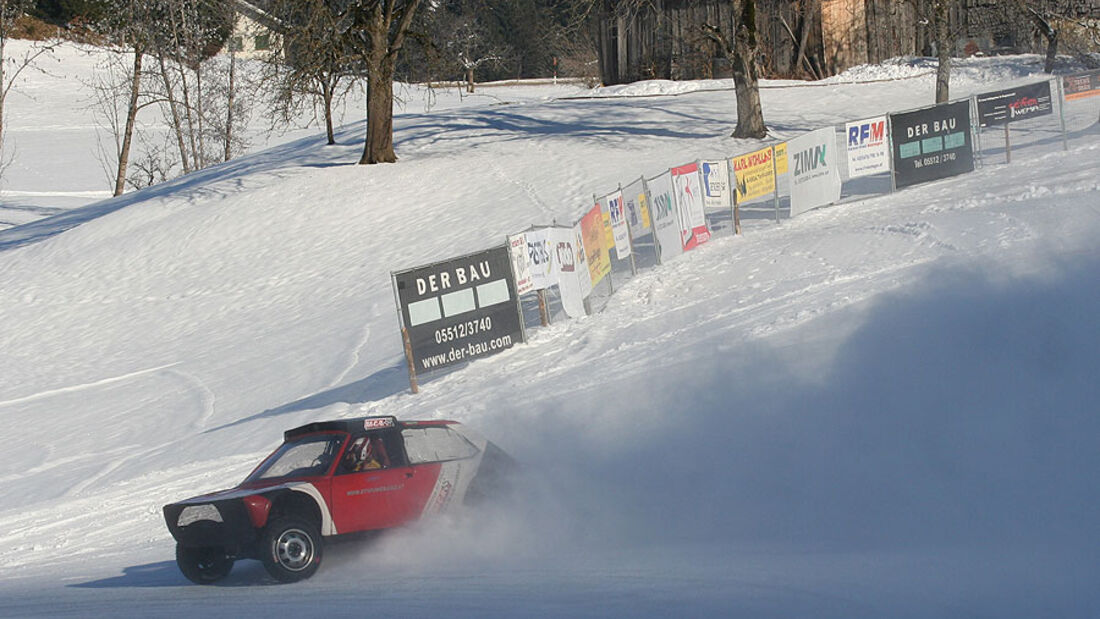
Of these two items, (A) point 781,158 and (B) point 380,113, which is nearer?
(A) point 781,158

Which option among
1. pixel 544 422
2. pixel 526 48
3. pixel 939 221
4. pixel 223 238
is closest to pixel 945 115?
pixel 939 221

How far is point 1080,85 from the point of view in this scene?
2441cm

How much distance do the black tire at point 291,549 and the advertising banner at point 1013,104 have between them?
19.4 metres

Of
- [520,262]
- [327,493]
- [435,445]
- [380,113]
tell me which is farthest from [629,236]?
[380,113]

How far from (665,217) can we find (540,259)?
3.83 meters

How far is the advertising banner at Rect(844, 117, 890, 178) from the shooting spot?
2220 centimetres

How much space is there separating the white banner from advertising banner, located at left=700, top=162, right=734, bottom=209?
12.7 ft

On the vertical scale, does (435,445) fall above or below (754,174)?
below

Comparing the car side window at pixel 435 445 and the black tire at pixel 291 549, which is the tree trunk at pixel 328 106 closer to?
the car side window at pixel 435 445

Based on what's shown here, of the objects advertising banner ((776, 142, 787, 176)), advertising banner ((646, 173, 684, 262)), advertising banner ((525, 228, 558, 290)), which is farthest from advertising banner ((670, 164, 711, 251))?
advertising banner ((525, 228, 558, 290))

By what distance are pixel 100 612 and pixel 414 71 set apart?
93.8ft

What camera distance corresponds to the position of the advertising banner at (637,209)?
19375 mm

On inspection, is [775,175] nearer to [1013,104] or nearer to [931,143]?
[931,143]

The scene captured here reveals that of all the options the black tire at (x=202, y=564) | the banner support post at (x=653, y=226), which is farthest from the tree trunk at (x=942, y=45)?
the black tire at (x=202, y=564)
